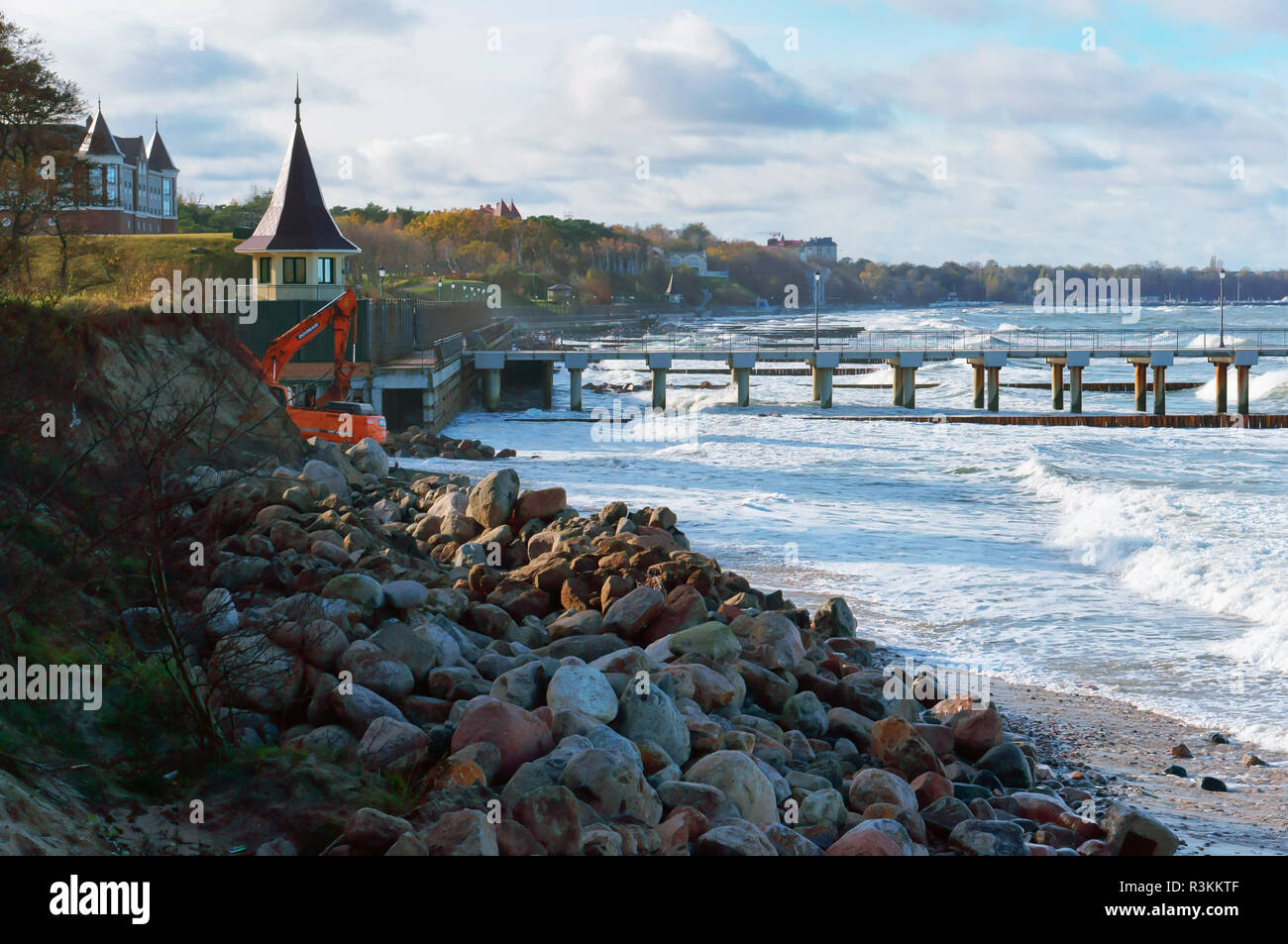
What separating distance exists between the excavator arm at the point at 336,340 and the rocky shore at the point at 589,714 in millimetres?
15654

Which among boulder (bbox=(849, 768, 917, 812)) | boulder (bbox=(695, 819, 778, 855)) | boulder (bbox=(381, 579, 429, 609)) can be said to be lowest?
boulder (bbox=(849, 768, 917, 812))

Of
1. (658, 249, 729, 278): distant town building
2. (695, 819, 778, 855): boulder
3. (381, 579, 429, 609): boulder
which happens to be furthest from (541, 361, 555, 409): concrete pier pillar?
(658, 249, 729, 278): distant town building

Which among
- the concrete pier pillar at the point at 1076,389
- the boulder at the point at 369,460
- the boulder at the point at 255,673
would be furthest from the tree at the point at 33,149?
the concrete pier pillar at the point at 1076,389

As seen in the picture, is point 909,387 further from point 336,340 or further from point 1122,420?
point 336,340

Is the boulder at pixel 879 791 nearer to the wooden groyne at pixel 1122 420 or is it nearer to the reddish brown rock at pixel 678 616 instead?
the reddish brown rock at pixel 678 616

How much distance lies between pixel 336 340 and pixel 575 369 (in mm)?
17359

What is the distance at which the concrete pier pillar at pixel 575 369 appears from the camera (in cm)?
4656

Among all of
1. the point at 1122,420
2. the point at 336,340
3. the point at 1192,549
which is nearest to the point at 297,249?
the point at 336,340

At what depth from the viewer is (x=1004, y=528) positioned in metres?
20.5

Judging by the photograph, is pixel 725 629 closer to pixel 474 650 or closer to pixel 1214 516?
pixel 474 650

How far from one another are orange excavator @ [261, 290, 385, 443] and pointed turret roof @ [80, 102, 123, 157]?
4549 centimetres

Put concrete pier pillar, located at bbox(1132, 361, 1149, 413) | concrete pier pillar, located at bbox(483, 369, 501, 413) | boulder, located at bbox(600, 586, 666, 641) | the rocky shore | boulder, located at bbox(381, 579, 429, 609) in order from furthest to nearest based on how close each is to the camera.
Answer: concrete pier pillar, located at bbox(1132, 361, 1149, 413), concrete pier pillar, located at bbox(483, 369, 501, 413), boulder, located at bbox(600, 586, 666, 641), boulder, located at bbox(381, 579, 429, 609), the rocky shore

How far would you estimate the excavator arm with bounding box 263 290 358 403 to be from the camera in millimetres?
27172

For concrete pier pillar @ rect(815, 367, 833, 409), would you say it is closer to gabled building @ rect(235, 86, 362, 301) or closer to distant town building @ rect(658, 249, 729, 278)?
gabled building @ rect(235, 86, 362, 301)
